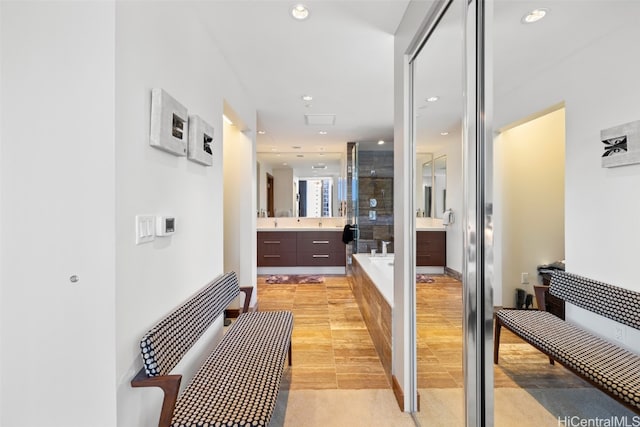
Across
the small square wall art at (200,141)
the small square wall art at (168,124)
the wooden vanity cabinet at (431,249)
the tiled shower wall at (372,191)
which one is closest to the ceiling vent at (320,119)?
the tiled shower wall at (372,191)

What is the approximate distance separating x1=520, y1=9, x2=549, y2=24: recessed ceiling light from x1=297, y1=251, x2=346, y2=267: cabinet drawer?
5.31 metres

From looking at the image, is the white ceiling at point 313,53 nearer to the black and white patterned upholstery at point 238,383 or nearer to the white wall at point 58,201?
the white wall at point 58,201

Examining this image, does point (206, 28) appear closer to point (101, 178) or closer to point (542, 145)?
point (101, 178)

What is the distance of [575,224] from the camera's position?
77 centimetres

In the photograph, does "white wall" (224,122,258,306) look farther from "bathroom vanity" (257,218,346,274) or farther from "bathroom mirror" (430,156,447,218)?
"bathroom mirror" (430,156,447,218)

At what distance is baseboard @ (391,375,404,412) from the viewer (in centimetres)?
198

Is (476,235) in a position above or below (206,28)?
below

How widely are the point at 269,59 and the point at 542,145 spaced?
7.31ft

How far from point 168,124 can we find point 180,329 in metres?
0.96

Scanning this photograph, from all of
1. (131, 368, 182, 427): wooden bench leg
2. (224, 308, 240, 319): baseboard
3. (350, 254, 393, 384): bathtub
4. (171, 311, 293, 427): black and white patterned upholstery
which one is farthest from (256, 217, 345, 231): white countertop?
(131, 368, 182, 427): wooden bench leg

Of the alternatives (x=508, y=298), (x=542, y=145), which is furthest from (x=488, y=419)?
(x=542, y=145)

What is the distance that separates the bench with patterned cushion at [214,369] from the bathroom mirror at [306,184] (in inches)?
163

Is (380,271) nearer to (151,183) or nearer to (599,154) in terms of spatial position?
(151,183)

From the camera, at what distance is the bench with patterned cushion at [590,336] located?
656 mm
